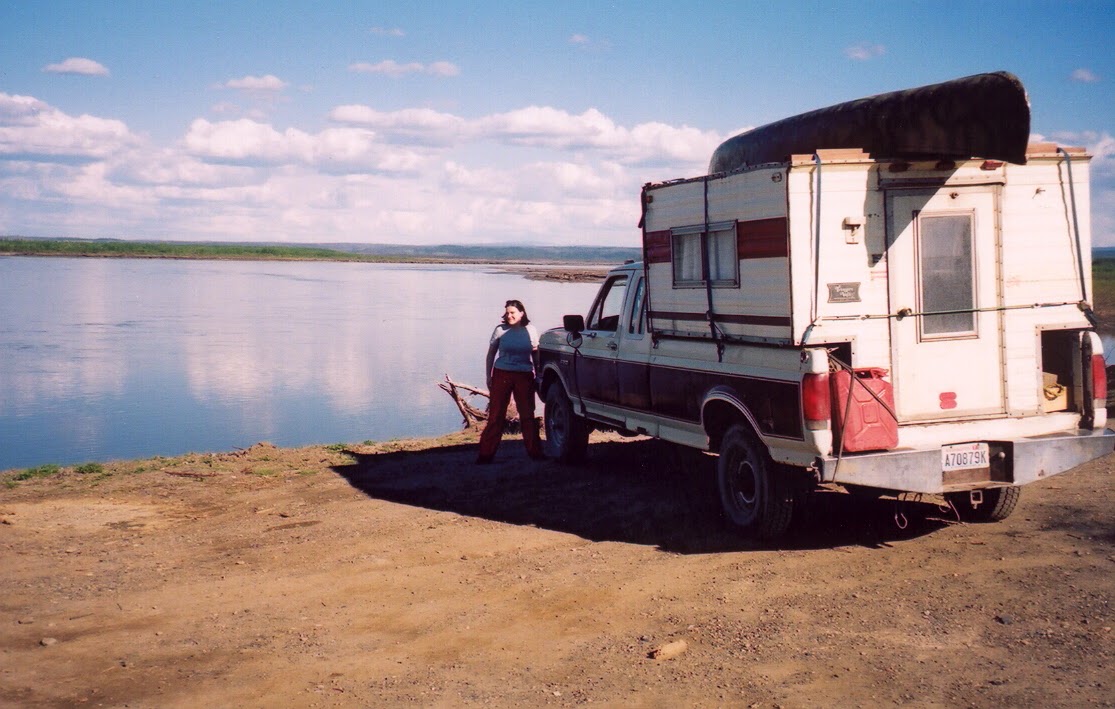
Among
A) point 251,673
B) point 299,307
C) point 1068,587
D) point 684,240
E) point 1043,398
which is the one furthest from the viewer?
point 299,307

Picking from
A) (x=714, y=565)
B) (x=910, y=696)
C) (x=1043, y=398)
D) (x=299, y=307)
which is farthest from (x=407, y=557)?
(x=299, y=307)

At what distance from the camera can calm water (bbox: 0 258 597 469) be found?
17156 millimetres

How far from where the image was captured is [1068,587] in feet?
21.7

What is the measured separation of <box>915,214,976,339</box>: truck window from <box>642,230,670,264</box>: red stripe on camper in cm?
225

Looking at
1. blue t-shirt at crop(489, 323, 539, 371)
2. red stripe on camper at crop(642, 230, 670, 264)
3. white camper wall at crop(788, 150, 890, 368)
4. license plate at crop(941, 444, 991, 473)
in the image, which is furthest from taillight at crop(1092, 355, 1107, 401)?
blue t-shirt at crop(489, 323, 539, 371)

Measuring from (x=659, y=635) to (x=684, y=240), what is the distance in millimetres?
3773

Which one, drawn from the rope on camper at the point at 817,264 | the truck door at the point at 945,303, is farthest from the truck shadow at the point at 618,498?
the rope on camper at the point at 817,264

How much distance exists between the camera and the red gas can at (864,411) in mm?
7094

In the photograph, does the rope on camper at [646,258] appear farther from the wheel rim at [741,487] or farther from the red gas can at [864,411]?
the red gas can at [864,411]

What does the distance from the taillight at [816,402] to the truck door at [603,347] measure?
331 cm

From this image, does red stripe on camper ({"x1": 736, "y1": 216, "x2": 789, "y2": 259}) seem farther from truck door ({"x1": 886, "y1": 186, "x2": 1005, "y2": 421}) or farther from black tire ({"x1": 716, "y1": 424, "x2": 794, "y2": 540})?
black tire ({"x1": 716, "y1": 424, "x2": 794, "y2": 540})

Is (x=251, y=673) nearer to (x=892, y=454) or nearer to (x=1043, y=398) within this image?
(x=892, y=454)

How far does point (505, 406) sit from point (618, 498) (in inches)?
92.0

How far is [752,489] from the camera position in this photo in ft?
26.9
